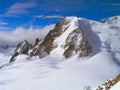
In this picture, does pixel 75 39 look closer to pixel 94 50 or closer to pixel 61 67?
pixel 94 50

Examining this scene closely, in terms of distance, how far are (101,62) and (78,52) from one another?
1610cm

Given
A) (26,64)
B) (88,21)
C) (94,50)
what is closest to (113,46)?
(94,50)

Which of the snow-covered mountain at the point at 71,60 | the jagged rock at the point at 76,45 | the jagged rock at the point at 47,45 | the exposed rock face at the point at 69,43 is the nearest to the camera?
the snow-covered mountain at the point at 71,60

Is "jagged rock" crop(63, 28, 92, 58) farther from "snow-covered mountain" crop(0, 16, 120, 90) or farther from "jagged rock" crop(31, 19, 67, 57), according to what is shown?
"jagged rock" crop(31, 19, 67, 57)

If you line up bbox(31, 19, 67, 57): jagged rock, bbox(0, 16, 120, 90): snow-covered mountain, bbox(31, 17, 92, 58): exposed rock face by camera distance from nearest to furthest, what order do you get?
bbox(0, 16, 120, 90): snow-covered mountain
bbox(31, 17, 92, 58): exposed rock face
bbox(31, 19, 67, 57): jagged rock

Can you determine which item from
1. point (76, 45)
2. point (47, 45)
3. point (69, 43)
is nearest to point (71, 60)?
point (69, 43)

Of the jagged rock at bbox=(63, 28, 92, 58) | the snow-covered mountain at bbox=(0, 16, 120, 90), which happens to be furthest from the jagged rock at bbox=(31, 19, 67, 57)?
the jagged rock at bbox=(63, 28, 92, 58)

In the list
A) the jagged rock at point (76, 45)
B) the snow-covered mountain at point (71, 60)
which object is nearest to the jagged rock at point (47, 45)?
the snow-covered mountain at point (71, 60)

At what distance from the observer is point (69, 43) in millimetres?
179750

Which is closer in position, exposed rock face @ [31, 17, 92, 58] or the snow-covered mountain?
the snow-covered mountain

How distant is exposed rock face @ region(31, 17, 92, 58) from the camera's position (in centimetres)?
17675

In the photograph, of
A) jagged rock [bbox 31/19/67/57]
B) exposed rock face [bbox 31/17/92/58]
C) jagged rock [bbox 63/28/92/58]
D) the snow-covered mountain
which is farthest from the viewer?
jagged rock [bbox 31/19/67/57]

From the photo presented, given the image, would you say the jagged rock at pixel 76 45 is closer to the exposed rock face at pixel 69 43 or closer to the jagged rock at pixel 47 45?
the exposed rock face at pixel 69 43

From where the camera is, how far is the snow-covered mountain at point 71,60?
13750cm
